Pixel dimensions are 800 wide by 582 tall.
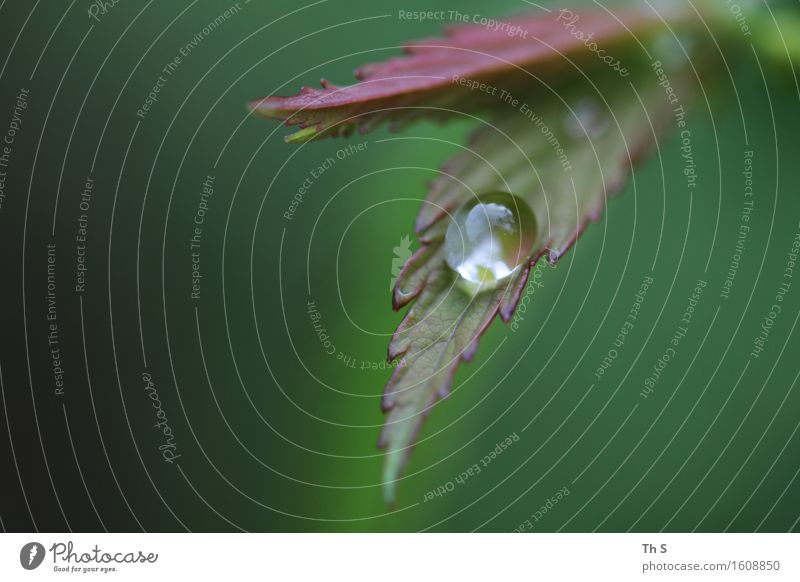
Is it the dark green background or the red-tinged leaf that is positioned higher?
the red-tinged leaf

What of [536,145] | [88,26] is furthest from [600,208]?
[88,26]

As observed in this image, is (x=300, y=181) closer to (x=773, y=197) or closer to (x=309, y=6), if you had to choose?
(x=309, y=6)

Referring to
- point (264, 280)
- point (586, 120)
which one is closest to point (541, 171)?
point (586, 120)

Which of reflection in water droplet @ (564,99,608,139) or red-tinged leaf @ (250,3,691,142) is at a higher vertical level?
red-tinged leaf @ (250,3,691,142)

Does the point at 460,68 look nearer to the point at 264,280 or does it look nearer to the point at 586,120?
the point at 586,120
